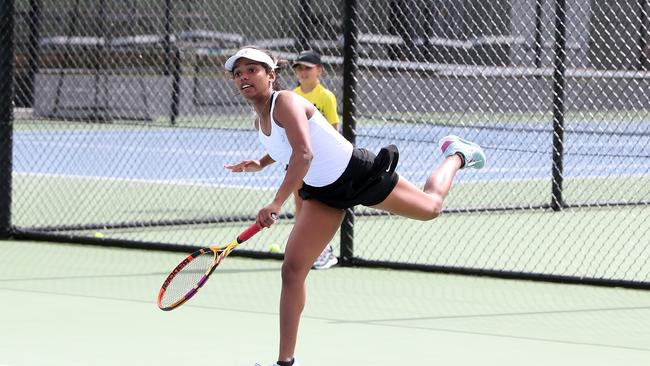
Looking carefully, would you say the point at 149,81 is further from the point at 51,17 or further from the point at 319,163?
the point at 319,163

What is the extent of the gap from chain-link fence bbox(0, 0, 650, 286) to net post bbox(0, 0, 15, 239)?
11 centimetres

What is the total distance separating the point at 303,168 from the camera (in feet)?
19.0

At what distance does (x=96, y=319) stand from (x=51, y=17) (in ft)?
56.1

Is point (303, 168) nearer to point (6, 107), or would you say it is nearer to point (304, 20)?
point (6, 107)

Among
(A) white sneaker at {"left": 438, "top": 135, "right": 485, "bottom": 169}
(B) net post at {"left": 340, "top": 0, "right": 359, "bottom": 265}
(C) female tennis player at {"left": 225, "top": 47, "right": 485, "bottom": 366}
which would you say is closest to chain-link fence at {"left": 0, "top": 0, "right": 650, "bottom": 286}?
(B) net post at {"left": 340, "top": 0, "right": 359, "bottom": 265}

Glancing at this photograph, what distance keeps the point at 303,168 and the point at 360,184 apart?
482 millimetres

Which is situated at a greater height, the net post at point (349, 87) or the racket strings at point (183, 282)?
the net post at point (349, 87)

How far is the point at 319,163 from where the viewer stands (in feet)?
20.1

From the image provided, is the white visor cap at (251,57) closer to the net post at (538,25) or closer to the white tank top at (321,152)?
the white tank top at (321,152)

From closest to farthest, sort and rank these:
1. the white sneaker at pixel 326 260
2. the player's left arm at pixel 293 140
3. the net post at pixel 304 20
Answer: the player's left arm at pixel 293 140 → the white sneaker at pixel 326 260 → the net post at pixel 304 20

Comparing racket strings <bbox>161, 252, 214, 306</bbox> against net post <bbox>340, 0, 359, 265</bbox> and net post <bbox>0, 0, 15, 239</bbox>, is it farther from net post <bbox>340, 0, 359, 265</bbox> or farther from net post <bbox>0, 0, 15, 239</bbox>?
net post <bbox>0, 0, 15, 239</bbox>

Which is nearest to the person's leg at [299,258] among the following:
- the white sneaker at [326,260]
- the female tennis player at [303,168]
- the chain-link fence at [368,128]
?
the female tennis player at [303,168]

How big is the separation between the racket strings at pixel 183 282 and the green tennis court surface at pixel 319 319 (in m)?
0.53

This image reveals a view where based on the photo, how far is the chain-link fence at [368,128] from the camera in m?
10.8
